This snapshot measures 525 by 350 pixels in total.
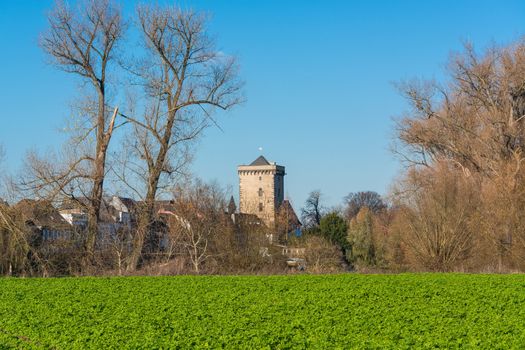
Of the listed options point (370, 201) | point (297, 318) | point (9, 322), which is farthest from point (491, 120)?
point (370, 201)

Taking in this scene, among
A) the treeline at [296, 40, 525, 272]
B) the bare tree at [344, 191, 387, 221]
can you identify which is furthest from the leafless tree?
the bare tree at [344, 191, 387, 221]

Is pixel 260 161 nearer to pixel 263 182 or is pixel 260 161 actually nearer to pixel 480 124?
pixel 263 182

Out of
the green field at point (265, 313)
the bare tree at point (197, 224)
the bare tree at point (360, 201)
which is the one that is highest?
the bare tree at point (360, 201)

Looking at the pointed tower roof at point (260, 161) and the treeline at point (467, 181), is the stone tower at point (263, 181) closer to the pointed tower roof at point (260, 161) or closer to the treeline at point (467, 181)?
the pointed tower roof at point (260, 161)

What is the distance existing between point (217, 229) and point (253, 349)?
1108 inches

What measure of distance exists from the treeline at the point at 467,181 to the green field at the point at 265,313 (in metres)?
10.3

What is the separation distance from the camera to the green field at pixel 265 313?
45.3 ft

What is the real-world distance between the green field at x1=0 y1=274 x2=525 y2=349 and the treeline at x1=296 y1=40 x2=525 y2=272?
33.7ft

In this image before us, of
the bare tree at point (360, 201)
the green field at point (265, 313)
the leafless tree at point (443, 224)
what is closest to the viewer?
the green field at point (265, 313)

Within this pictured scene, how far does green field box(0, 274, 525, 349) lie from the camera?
13.8 meters

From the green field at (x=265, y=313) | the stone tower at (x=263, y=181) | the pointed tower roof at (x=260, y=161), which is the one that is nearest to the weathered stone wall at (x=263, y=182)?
the stone tower at (x=263, y=181)

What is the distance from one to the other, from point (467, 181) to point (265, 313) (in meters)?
25.9

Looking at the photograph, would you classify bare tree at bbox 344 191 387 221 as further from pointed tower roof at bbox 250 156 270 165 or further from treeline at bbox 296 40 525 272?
treeline at bbox 296 40 525 272

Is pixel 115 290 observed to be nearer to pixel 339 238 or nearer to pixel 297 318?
pixel 297 318
